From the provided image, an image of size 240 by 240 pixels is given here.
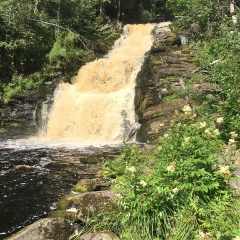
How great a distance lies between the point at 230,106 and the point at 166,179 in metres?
3.63

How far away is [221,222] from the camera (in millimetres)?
2738

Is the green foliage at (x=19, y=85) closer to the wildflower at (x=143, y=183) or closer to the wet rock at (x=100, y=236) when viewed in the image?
the wet rock at (x=100, y=236)

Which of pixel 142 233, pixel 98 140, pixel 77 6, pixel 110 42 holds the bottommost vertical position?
pixel 98 140

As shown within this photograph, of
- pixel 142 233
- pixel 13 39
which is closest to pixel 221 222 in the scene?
pixel 142 233

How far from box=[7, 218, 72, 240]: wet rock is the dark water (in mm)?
832

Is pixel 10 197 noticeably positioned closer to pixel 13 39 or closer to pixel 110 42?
pixel 13 39

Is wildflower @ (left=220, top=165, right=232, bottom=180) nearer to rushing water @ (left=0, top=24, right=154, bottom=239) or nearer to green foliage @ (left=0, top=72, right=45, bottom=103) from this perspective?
rushing water @ (left=0, top=24, right=154, bottom=239)

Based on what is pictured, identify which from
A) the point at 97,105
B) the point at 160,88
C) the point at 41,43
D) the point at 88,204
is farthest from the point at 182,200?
the point at 41,43

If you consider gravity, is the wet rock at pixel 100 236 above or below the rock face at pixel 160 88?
below

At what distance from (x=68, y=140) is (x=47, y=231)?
8.71 meters

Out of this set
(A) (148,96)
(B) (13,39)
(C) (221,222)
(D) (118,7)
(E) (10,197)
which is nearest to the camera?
(C) (221,222)

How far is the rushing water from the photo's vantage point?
6.10m

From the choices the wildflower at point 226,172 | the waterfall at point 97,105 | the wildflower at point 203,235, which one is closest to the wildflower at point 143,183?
the wildflower at point 203,235

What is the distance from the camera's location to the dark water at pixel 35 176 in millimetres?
5422
